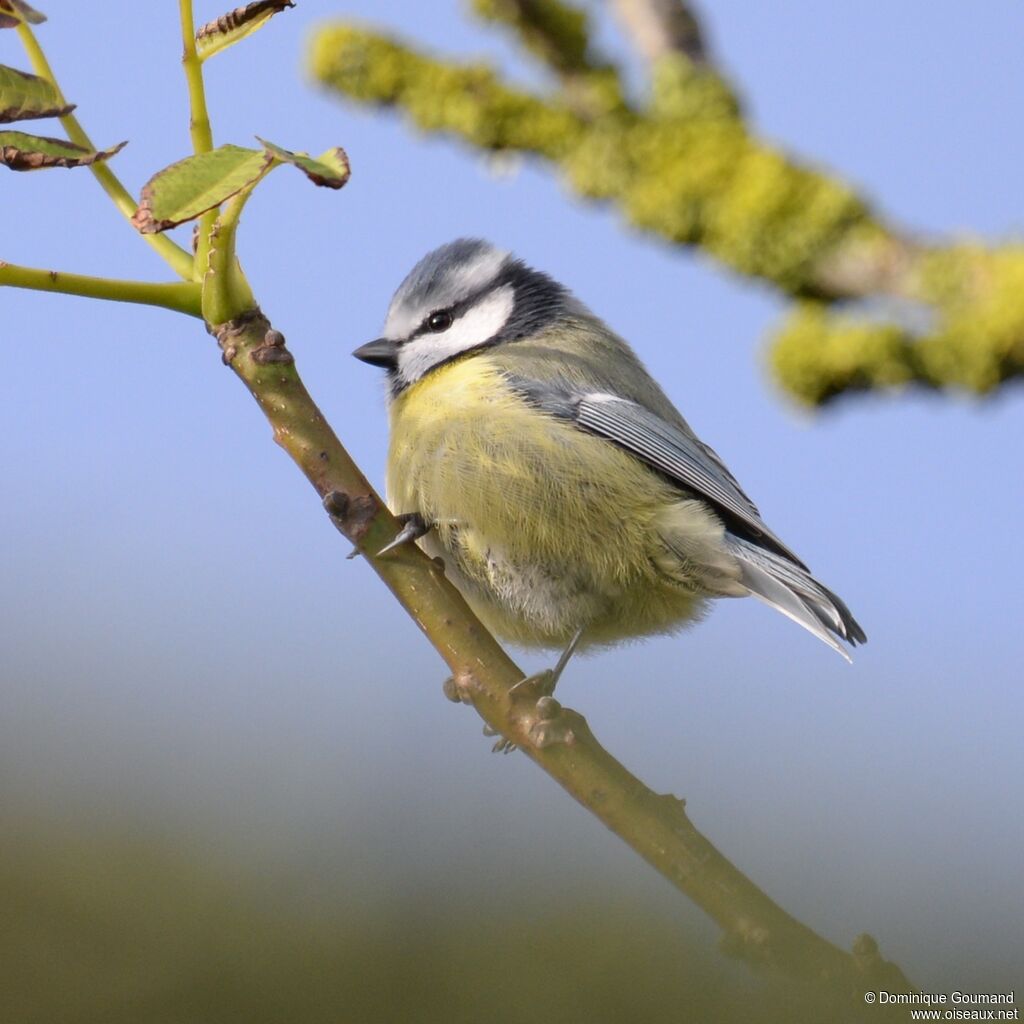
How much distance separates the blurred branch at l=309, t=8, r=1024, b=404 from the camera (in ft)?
2.10

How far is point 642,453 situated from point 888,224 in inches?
67.8

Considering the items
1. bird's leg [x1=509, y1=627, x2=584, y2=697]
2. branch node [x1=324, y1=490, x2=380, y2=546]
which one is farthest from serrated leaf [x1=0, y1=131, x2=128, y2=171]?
bird's leg [x1=509, y1=627, x2=584, y2=697]

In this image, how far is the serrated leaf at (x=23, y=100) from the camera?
0.99 metres

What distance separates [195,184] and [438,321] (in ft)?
6.66

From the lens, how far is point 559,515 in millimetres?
2354

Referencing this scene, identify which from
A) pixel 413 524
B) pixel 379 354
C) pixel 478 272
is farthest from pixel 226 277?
pixel 478 272

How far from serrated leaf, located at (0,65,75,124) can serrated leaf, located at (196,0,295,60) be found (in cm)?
15

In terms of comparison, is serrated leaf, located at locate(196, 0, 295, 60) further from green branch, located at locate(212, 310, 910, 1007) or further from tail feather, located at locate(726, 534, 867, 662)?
tail feather, located at locate(726, 534, 867, 662)

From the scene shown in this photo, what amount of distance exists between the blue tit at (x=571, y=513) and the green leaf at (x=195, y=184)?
54.4 inches

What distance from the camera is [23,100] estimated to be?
1.00 m

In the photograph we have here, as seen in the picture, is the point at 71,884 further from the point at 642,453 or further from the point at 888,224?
the point at 642,453

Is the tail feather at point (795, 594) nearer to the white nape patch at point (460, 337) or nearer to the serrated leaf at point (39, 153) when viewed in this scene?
the white nape patch at point (460, 337)

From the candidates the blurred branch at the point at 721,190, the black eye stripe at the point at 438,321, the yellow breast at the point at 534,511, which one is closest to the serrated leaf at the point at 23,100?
the blurred branch at the point at 721,190

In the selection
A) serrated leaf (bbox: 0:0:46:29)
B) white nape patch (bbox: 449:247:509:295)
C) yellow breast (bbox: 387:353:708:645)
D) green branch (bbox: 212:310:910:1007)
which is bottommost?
green branch (bbox: 212:310:910:1007)
